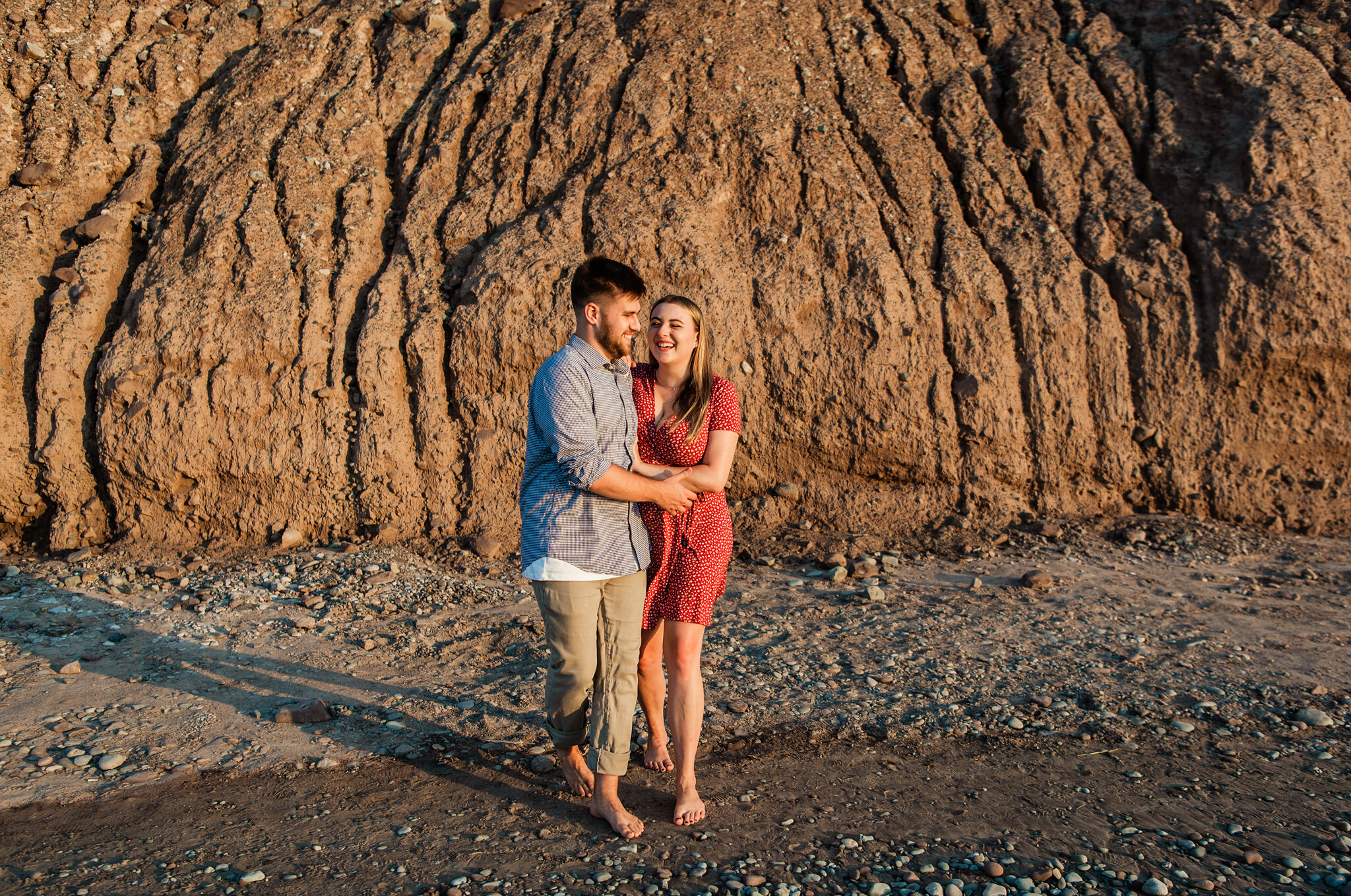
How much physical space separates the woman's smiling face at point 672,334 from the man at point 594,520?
0.29 ft

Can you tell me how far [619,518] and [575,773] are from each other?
1.02 meters

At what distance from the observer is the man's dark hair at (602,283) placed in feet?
9.94

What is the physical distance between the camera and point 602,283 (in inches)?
119

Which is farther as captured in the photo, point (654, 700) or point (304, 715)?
point (304, 715)

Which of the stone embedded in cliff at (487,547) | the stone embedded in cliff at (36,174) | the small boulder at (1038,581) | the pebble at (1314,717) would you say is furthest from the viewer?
the stone embedded in cliff at (36,174)

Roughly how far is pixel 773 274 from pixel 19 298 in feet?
18.8

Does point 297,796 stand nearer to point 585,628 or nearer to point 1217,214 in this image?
point 585,628

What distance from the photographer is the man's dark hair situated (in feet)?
9.94

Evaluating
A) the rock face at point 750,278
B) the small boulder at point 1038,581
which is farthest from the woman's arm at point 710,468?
the rock face at point 750,278

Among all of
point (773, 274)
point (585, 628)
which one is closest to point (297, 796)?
point (585, 628)

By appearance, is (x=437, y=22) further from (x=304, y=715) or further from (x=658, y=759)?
(x=658, y=759)

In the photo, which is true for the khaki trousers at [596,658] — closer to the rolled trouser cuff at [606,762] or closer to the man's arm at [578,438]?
the rolled trouser cuff at [606,762]

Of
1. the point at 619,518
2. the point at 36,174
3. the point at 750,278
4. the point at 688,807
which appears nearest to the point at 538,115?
the point at 750,278

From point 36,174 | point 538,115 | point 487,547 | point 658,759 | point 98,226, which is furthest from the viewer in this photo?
point 538,115
